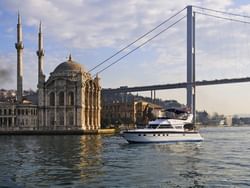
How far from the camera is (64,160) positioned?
27.5 meters

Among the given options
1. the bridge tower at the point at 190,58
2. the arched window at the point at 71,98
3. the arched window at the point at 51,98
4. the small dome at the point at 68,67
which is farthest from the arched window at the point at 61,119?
the bridge tower at the point at 190,58

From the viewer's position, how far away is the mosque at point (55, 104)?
284ft

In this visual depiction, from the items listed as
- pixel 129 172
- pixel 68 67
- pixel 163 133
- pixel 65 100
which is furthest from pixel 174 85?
pixel 129 172

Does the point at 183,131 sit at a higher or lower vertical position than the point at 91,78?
lower

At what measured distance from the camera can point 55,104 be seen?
88.0 metres

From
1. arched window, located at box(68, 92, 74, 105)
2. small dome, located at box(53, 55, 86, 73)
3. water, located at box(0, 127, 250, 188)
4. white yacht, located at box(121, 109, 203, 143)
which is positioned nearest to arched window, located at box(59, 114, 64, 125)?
arched window, located at box(68, 92, 74, 105)

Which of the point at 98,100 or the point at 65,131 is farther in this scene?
the point at 98,100

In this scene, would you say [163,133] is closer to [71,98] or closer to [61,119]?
[61,119]

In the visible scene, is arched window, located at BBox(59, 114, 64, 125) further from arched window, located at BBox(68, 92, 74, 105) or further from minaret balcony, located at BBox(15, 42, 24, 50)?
minaret balcony, located at BBox(15, 42, 24, 50)

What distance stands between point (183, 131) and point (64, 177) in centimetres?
2604

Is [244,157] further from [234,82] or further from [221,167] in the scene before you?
[234,82]

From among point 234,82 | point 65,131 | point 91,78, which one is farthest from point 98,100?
point 234,82

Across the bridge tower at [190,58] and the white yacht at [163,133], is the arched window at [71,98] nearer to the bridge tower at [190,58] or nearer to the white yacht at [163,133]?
the bridge tower at [190,58]

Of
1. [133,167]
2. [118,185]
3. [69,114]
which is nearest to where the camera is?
[118,185]
